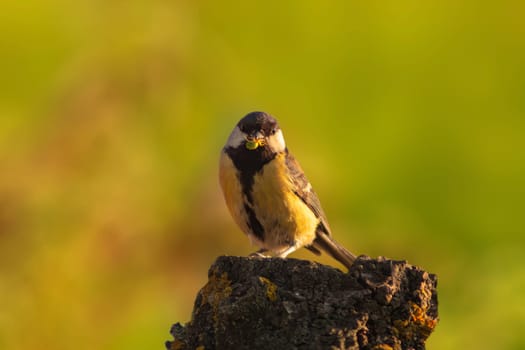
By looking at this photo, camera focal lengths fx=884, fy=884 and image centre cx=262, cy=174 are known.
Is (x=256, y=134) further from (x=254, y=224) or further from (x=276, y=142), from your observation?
(x=254, y=224)

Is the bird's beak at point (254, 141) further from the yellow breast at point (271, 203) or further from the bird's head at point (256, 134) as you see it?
the yellow breast at point (271, 203)

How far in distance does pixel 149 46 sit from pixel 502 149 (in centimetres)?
503

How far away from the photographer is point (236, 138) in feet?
20.4

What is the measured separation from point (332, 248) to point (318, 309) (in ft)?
10.6

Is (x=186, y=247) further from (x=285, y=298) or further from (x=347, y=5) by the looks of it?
(x=285, y=298)

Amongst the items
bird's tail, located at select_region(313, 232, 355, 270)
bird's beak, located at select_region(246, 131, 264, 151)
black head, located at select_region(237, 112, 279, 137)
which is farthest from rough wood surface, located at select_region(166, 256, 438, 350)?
bird's tail, located at select_region(313, 232, 355, 270)

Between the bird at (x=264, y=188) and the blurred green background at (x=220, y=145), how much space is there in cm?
193

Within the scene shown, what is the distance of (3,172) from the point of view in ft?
31.3

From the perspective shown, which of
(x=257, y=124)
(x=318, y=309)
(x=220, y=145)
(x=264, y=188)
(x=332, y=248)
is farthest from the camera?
(x=220, y=145)

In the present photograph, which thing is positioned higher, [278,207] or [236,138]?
[236,138]

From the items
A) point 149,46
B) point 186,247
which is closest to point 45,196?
point 186,247

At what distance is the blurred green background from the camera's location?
29.7ft

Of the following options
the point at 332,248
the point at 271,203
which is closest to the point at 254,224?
the point at 271,203

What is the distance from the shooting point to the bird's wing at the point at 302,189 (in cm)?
629
